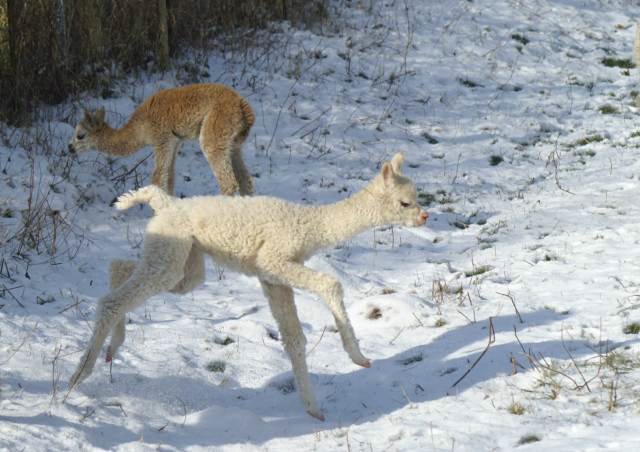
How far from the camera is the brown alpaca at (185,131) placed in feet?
30.2

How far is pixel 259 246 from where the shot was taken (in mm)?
5445

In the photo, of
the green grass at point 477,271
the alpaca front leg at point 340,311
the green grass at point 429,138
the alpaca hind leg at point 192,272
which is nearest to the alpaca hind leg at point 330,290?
the alpaca front leg at point 340,311

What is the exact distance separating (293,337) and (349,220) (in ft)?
2.82

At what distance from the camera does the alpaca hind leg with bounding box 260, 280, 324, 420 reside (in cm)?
541

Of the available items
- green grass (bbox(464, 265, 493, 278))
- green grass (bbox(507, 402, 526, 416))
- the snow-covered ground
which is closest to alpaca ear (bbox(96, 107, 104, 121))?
the snow-covered ground

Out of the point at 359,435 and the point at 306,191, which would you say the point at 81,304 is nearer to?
the point at 359,435

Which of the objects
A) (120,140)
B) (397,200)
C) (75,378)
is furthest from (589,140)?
(75,378)

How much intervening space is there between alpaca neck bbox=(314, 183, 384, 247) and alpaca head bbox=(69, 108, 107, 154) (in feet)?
16.0

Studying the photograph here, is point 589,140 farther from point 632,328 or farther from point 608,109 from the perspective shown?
point 632,328

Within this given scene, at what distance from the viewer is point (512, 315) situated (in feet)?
21.2

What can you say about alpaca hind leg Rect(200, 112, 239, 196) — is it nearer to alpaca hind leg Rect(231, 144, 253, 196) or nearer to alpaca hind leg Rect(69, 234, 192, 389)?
alpaca hind leg Rect(231, 144, 253, 196)

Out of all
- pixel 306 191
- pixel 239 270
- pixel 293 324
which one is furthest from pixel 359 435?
pixel 306 191

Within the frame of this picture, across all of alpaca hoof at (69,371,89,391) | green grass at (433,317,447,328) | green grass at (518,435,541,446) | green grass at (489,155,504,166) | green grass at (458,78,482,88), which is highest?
green grass at (458,78,482,88)

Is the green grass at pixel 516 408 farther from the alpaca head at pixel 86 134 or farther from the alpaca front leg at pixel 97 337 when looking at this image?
the alpaca head at pixel 86 134
